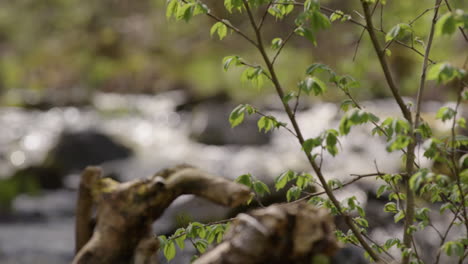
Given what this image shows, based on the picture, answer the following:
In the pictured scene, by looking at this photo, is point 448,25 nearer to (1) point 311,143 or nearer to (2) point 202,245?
(1) point 311,143

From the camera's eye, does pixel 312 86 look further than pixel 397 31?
No

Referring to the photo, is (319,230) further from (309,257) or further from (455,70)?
(455,70)

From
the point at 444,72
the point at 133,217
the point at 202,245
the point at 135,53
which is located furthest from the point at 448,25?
Result: the point at 135,53

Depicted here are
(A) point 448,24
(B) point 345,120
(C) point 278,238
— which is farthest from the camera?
(B) point 345,120

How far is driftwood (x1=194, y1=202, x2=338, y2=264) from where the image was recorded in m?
1.51

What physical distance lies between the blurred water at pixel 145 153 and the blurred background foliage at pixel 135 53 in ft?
5.06

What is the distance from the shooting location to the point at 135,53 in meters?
20.2

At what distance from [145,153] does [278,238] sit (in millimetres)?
10082

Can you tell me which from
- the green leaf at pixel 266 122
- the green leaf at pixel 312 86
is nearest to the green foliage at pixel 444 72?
the green leaf at pixel 312 86

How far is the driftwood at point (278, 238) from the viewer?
1.51m

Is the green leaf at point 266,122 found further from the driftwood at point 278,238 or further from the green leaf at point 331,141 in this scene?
the driftwood at point 278,238

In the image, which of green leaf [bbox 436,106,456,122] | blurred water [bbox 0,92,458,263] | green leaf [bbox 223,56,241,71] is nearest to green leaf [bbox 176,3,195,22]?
green leaf [bbox 223,56,241,71]

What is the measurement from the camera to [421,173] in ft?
6.59

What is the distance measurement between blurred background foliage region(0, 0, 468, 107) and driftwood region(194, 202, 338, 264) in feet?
40.3
